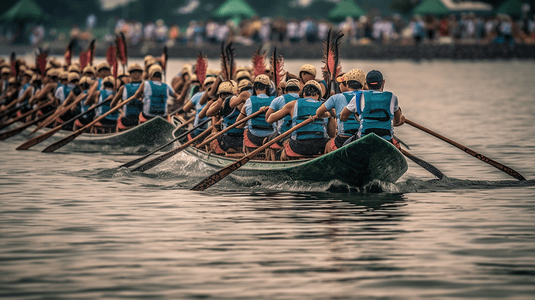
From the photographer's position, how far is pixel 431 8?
215 ft

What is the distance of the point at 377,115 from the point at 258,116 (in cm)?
280

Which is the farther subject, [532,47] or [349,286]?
[532,47]

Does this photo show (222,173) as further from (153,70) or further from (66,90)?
(66,90)

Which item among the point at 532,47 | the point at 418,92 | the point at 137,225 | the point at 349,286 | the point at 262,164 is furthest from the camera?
the point at 532,47

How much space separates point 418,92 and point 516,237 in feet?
109

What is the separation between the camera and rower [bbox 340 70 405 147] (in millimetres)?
14164

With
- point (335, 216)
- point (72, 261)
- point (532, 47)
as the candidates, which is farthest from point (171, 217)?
point (532, 47)

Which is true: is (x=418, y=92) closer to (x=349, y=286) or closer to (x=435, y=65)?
(x=435, y=65)

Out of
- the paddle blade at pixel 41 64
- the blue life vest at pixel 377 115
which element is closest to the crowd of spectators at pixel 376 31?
the paddle blade at pixel 41 64

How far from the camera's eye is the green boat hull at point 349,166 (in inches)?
551

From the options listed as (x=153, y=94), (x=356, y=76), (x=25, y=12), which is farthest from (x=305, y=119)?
(x=25, y=12)

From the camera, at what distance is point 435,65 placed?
230 feet

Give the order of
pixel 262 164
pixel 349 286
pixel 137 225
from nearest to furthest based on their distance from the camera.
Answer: pixel 349 286 → pixel 137 225 → pixel 262 164

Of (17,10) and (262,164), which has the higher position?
(17,10)
